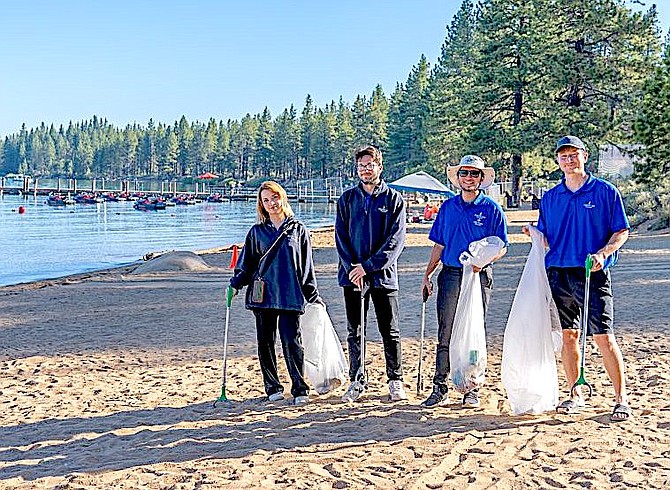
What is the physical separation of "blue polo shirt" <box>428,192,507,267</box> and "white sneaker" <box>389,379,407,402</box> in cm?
105

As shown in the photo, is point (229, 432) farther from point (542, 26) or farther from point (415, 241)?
point (542, 26)

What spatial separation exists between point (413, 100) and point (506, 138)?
4099 cm

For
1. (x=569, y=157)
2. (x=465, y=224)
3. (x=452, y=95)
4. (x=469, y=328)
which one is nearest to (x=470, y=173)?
(x=465, y=224)

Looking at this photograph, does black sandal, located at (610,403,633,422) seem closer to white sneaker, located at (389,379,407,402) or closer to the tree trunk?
white sneaker, located at (389,379,407,402)

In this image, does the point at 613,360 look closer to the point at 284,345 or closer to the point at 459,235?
the point at 459,235

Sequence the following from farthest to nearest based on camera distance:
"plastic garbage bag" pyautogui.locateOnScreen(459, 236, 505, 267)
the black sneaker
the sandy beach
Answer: the black sneaker < "plastic garbage bag" pyautogui.locateOnScreen(459, 236, 505, 267) < the sandy beach

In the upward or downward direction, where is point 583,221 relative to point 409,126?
downward

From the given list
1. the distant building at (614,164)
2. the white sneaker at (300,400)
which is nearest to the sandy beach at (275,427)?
the white sneaker at (300,400)

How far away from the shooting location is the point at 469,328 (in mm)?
5672

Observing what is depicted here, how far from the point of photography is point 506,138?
37.2m

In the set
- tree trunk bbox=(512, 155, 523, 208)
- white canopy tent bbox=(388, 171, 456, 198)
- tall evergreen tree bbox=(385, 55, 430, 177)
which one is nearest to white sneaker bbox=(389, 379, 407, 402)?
white canopy tent bbox=(388, 171, 456, 198)

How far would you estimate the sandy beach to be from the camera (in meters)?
4.41

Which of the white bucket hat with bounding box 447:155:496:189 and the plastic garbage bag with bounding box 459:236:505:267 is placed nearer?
the plastic garbage bag with bounding box 459:236:505:267

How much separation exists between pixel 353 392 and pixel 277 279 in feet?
3.60
